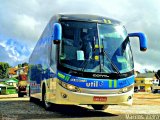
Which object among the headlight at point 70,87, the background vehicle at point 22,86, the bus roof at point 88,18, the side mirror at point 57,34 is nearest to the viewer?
the headlight at point 70,87

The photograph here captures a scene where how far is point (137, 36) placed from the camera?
46.3 feet

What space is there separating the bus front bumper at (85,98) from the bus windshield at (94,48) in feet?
2.63

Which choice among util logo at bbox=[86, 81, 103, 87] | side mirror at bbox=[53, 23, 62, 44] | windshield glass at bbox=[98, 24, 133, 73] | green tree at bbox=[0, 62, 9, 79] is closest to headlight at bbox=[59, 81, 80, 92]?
util logo at bbox=[86, 81, 103, 87]

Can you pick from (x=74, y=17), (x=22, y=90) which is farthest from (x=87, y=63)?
(x=22, y=90)

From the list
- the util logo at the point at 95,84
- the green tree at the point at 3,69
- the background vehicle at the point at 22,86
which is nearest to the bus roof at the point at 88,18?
the util logo at the point at 95,84

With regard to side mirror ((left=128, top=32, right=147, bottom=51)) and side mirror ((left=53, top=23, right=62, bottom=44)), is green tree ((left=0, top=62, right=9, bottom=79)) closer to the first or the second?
side mirror ((left=128, top=32, right=147, bottom=51))

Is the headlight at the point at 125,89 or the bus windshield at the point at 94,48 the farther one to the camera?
the headlight at the point at 125,89

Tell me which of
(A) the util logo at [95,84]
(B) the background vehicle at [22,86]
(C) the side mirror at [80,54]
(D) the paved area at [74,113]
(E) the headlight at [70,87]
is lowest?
(B) the background vehicle at [22,86]

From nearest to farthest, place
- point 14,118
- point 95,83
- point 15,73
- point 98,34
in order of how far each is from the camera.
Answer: point 14,118
point 95,83
point 98,34
point 15,73

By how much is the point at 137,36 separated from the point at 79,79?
9.78ft

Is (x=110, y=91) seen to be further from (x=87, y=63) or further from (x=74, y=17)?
(x=74, y=17)

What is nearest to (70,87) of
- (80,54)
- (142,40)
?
(80,54)

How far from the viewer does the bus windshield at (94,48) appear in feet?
42.3

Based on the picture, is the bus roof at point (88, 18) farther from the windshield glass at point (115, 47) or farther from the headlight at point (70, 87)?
the headlight at point (70, 87)
